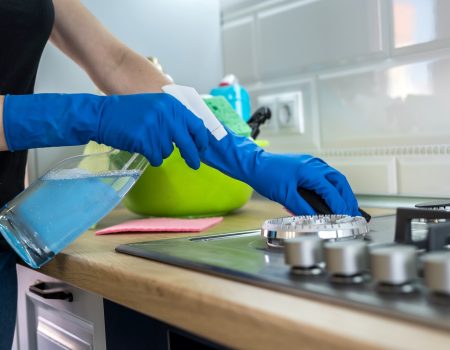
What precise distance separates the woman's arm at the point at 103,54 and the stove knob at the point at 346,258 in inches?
26.2

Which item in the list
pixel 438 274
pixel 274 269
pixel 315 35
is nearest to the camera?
pixel 438 274

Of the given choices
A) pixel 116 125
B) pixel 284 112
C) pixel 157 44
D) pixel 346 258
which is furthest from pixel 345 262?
pixel 157 44

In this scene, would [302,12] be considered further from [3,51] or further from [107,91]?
[3,51]

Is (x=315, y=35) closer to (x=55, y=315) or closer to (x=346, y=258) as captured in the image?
(x=55, y=315)

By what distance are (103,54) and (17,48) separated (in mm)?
184

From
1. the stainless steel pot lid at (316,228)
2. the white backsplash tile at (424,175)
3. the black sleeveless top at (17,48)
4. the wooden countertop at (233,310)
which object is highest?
the black sleeveless top at (17,48)

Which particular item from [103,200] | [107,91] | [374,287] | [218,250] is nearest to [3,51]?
[107,91]

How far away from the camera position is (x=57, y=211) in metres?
0.75

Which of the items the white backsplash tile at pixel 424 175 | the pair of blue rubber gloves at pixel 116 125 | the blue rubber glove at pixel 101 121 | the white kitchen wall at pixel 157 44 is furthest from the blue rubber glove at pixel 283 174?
the white kitchen wall at pixel 157 44

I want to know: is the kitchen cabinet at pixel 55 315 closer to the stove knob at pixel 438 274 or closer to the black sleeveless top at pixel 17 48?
the black sleeveless top at pixel 17 48

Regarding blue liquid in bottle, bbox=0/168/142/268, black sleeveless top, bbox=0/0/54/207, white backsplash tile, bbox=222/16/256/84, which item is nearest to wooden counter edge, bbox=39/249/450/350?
blue liquid in bottle, bbox=0/168/142/268

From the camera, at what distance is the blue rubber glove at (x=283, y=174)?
85 cm

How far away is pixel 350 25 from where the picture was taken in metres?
1.14

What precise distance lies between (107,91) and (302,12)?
1.44 ft
